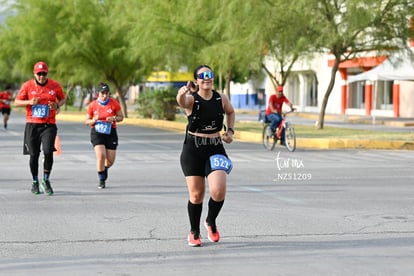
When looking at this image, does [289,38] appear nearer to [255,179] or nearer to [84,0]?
[255,179]

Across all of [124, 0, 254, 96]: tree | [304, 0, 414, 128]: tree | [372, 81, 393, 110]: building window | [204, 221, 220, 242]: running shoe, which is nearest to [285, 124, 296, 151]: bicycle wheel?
[304, 0, 414, 128]: tree

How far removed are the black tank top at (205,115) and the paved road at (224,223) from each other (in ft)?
3.72

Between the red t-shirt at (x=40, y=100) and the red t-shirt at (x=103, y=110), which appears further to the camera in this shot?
the red t-shirt at (x=103, y=110)

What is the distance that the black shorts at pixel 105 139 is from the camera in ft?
48.3

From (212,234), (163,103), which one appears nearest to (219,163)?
(212,234)

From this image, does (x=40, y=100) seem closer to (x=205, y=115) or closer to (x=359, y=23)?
(x=205, y=115)

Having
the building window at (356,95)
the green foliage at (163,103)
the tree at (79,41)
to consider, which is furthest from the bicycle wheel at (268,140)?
the building window at (356,95)

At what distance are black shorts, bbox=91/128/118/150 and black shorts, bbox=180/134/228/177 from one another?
18.8 feet

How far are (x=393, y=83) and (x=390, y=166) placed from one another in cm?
3845

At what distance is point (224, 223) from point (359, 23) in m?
20.8

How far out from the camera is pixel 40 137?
523 inches

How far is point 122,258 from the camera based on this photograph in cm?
846

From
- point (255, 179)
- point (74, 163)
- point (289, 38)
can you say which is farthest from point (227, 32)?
point (255, 179)

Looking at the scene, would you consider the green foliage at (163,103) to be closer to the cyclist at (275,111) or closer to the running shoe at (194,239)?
the cyclist at (275,111)
